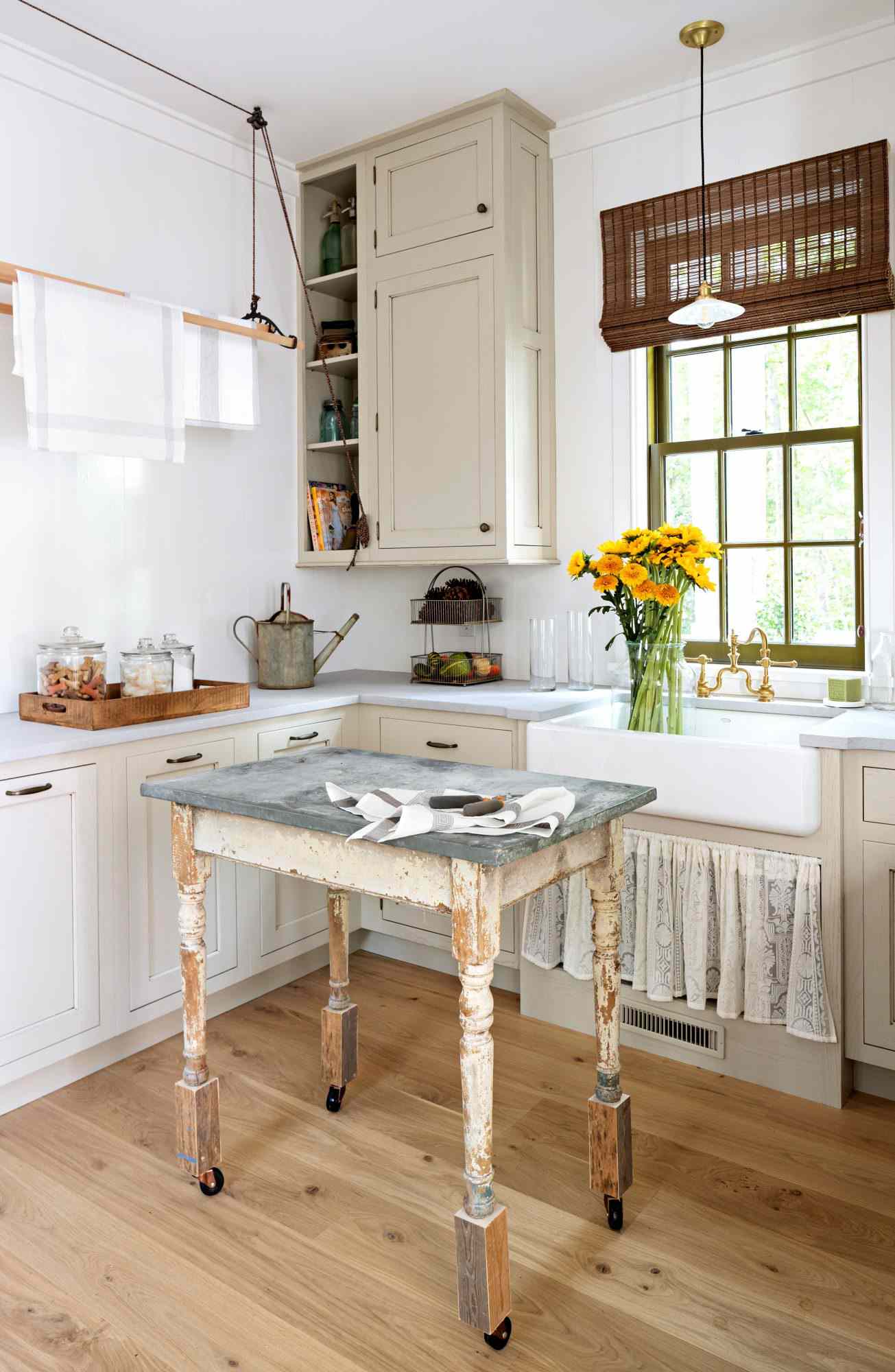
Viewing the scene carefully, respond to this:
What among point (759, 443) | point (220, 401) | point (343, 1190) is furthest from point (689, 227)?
point (343, 1190)

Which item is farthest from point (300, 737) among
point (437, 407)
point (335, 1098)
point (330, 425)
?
point (330, 425)

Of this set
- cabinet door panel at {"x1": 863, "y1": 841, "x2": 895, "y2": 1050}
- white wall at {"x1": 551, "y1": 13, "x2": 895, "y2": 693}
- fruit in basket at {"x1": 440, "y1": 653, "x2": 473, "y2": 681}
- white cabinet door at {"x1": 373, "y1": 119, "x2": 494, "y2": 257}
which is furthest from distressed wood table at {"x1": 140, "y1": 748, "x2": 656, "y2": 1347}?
white cabinet door at {"x1": 373, "y1": 119, "x2": 494, "y2": 257}

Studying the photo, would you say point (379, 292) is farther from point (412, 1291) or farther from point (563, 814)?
point (412, 1291)

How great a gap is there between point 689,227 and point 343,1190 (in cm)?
286

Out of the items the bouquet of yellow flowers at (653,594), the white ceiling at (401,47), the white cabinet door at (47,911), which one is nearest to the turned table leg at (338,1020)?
the white cabinet door at (47,911)

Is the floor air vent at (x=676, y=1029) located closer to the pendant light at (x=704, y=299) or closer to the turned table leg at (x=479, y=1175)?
the turned table leg at (x=479, y=1175)

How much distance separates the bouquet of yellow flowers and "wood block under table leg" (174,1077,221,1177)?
1459 mm

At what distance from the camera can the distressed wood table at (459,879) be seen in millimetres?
1570

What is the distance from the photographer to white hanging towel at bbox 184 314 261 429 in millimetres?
2898

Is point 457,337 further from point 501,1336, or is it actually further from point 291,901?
point 501,1336

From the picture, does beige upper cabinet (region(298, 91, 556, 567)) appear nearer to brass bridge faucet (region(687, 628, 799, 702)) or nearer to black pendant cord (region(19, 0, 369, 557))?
black pendant cord (region(19, 0, 369, 557))

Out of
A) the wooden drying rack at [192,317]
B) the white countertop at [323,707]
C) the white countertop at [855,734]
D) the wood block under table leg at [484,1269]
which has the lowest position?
the wood block under table leg at [484,1269]

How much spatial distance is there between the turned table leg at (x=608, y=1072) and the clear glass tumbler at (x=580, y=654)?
1374 mm

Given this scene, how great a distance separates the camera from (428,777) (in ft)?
6.46
